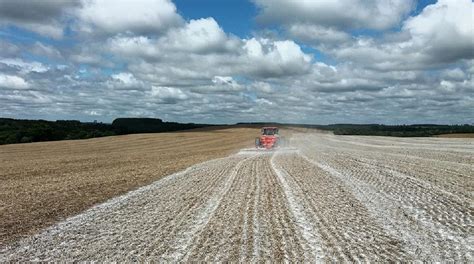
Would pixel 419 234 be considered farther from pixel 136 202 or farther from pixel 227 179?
pixel 227 179

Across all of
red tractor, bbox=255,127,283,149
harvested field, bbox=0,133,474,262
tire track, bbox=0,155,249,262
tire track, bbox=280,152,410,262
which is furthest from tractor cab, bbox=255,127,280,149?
tire track, bbox=0,155,249,262

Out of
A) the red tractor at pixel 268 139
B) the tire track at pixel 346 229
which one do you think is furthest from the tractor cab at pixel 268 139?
the tire track at pixel 346 229

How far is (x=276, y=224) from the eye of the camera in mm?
11562

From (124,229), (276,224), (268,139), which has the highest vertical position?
(268,139)

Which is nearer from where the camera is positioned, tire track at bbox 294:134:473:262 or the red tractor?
tire track at bbox 294:134:473:262

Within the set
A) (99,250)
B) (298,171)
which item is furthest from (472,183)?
(99,250)

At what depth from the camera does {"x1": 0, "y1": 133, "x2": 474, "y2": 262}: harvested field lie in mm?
9172

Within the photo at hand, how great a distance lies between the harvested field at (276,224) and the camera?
30.1 ft

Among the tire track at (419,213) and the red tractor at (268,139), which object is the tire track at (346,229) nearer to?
the tire track at (419,213)

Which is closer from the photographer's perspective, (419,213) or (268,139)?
(419,213)

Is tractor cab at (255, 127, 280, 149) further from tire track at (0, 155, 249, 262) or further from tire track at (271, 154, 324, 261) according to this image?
tire track at (0, 155, 249, 262)

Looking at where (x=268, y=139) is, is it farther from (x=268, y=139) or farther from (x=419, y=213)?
(x=419, y=213)

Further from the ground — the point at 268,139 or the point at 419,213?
the point at 268,139

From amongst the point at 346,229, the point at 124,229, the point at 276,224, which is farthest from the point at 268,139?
the point at 346,229
